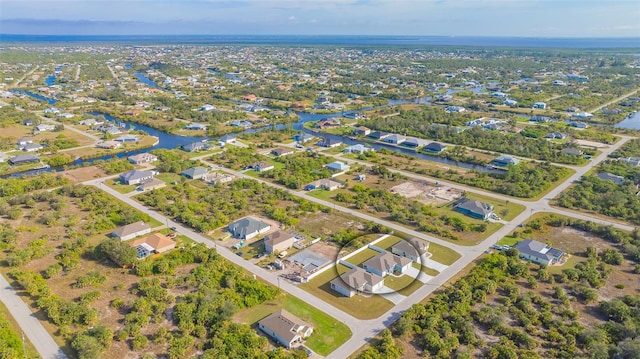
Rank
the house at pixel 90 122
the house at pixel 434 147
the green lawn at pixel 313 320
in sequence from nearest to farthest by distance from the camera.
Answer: the green lawn at pixel 313 320
the house at pixel 434 147
the house at pixel 90 122

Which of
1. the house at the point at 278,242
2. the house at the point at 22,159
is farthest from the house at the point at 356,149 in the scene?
the house at the point at 22,159

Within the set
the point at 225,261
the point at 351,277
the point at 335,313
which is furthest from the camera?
the point at 225,261

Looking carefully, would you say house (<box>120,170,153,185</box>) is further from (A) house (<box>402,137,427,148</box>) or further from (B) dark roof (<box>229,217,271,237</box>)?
(A) house (<box>402,137,427,148</box>)

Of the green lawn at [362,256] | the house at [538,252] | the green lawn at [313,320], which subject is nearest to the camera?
the green lawn at [313,320]

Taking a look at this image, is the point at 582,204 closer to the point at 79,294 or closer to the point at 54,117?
the point at 79,294

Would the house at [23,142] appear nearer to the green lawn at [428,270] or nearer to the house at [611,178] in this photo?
the green lawn at [428,270]

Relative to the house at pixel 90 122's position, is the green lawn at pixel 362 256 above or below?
below

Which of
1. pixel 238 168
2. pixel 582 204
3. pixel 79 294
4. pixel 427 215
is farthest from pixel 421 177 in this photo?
pixel 79 294
